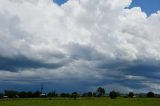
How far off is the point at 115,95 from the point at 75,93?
2304 centimetres

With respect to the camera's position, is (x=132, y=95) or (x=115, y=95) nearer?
(x=115, y=95)

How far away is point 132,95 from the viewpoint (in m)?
198

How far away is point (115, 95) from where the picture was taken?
17825 cm

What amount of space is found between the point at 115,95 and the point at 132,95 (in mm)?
22720

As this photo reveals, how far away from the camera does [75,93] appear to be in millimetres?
191250

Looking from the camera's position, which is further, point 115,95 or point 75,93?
point 75,93

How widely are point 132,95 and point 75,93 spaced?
30637 millimetres
